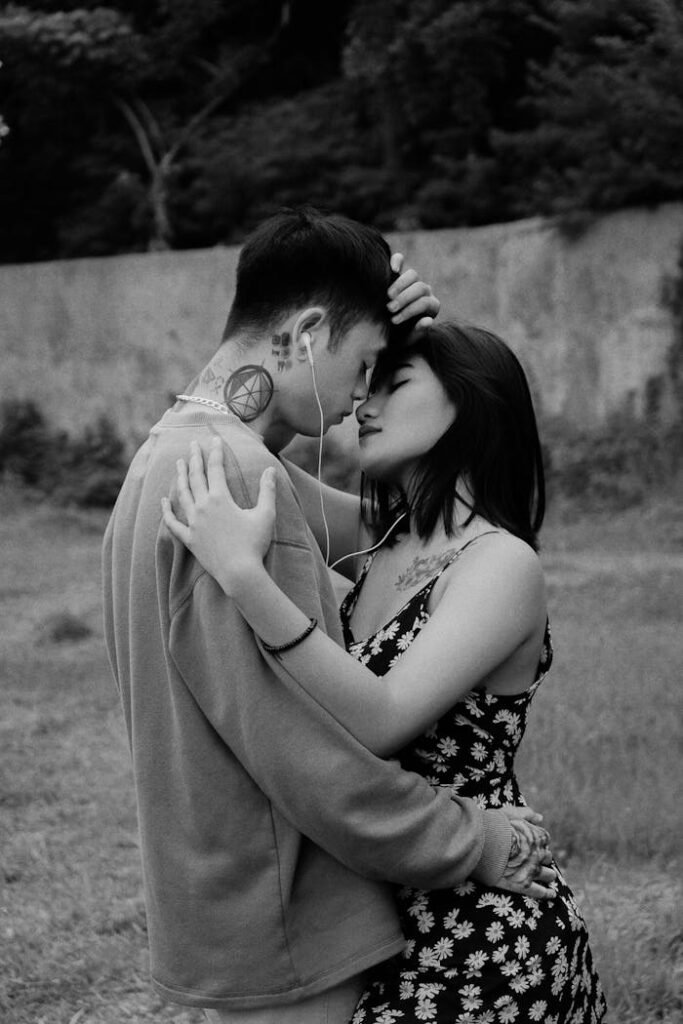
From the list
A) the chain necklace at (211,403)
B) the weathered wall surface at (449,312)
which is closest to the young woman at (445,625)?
the chain necklace at (211,403)

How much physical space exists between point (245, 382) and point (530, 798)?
3036 mm

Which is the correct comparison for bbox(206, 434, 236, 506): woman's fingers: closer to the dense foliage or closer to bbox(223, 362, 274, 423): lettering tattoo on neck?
bbox(223, 362, 274, 423): lettering tattoo on neck

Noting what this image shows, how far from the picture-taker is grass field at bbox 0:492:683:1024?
11.9 feet

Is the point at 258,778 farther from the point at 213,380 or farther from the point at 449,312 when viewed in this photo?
the point at 449,312

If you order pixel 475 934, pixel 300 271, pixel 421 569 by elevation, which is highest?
pixel 300 271

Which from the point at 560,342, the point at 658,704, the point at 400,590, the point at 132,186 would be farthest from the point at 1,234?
the point at 400,590

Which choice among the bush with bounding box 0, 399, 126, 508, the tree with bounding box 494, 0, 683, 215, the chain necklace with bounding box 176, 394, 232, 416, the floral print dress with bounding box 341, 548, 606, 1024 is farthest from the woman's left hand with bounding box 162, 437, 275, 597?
the bush with bounding box 0, 399, 126, 508

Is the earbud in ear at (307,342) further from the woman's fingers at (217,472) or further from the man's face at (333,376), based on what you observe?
the woman's fingers at (217,472)

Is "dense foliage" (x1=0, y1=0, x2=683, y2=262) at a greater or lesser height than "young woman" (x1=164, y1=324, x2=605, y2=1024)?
lesser

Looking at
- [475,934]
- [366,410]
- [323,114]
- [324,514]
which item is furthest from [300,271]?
[323,114]

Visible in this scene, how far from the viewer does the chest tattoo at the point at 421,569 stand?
88.7 inches

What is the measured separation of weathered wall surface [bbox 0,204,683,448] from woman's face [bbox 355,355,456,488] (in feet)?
30.6

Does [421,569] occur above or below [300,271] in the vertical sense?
below

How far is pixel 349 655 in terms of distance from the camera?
186 cm
